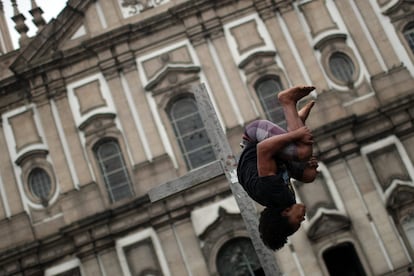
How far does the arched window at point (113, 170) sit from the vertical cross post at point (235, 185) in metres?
7.65

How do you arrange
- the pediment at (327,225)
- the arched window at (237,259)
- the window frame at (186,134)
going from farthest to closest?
1. the window frame at (186,134)
2. the arched window at (237,259)
3. the pediment at (327,225)

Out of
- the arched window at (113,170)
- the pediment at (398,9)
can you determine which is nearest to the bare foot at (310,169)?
the arched window at (113,170)

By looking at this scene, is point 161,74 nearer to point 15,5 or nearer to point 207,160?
point 207,160

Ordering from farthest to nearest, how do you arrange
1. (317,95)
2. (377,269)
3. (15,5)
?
(15,5) < (317,95) < (377,269)

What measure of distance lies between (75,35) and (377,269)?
10.2m

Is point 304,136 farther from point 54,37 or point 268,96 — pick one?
point 54,37

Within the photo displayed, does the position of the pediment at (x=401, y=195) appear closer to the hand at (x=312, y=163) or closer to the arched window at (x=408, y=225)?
the arched window at (x=408, y=225)

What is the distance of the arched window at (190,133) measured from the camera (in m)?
14.7

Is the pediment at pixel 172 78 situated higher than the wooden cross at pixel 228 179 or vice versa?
the pediment at pixel 172 78

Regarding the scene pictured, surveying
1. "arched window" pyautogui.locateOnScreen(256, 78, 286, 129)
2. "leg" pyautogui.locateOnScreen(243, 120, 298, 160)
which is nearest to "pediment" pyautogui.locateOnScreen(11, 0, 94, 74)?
"arched window" pyautogui.locateOnScreen(256, 78, 286, 129)

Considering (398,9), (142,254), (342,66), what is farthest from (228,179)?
(398,9)

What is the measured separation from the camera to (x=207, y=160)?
14.7m

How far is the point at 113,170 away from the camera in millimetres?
14898

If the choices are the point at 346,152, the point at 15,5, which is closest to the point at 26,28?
the point at 15,5
